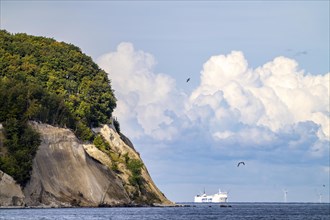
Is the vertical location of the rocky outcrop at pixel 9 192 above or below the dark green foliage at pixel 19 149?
below

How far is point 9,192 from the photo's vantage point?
140m

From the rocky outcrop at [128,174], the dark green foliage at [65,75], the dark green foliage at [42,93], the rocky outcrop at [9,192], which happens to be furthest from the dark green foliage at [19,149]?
the rocky outcrop at [128,174]

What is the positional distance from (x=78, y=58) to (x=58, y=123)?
24.8 metres

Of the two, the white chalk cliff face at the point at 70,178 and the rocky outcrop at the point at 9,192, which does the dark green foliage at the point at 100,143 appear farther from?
the rocky outcrop at the point at 9,192

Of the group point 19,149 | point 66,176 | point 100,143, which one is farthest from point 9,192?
point 100,143

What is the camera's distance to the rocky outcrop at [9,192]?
138125 millimetres

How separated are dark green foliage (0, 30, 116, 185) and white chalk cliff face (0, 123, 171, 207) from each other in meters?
3.33

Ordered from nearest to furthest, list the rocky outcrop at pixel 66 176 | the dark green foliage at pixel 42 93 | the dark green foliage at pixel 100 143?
the dark green foliage at pixel 42 93 → the rocky outcrop at pixel 66 176 → the dark green foliage at pixel 100 143

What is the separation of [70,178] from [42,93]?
17232mm

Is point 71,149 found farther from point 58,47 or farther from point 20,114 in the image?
point 58,47

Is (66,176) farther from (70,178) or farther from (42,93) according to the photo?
(42,93)

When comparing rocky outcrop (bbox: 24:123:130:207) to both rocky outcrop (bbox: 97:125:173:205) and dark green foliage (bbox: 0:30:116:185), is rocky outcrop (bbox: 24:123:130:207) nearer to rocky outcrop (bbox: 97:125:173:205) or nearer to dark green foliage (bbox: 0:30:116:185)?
dark green foliage (bbox: 0:30:116:185)

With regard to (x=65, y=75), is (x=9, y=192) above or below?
below

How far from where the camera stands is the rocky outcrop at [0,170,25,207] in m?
138
